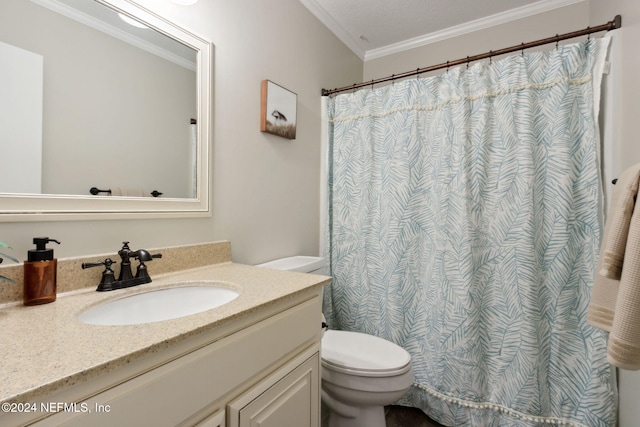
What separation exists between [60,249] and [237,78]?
1.01 meters

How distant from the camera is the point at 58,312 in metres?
0.72

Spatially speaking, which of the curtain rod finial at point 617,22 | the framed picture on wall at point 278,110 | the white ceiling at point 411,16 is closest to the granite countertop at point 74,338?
the framed picture on wall at point 278,110

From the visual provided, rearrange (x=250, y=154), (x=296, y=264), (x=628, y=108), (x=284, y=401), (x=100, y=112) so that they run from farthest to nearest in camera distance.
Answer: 1. (x=296, y=264)
2. (x=250, y=154)
3. (x=628, y=108)
4. (x=100, y=112)
5. (x=284, y=401)

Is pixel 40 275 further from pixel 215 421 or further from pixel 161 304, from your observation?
pixel 215 421

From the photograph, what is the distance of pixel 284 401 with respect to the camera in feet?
2.85

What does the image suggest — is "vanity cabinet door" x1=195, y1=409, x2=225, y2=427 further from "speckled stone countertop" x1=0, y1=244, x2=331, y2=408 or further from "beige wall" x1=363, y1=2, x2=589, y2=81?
"beige wall" x1=363, y1=2, x2=589, y2=81

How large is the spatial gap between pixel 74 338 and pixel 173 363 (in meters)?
0.19

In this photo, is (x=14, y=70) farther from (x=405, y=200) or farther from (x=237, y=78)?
(x=405, y=200)

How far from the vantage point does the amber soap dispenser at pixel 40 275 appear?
0.76 meters

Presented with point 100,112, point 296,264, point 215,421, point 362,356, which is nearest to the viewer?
point 215,421

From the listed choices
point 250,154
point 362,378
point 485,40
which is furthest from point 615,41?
point 362,378

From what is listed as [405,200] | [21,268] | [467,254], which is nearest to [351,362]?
[467,254]

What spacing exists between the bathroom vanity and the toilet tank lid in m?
0.49

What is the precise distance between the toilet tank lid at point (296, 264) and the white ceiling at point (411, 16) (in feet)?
5.32
